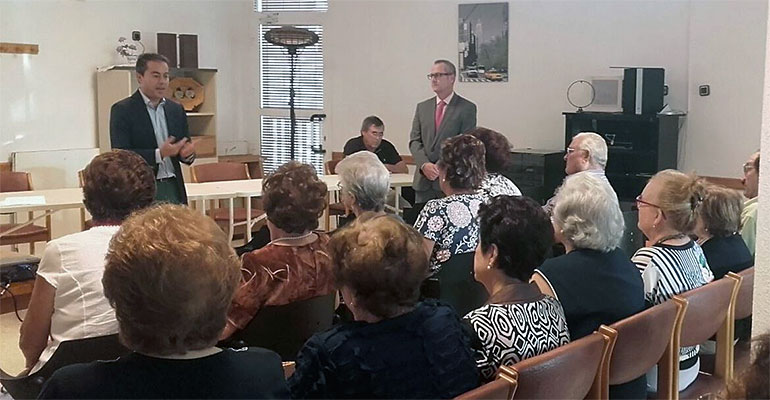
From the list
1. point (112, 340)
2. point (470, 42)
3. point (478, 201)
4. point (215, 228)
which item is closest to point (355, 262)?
point (215, 228)

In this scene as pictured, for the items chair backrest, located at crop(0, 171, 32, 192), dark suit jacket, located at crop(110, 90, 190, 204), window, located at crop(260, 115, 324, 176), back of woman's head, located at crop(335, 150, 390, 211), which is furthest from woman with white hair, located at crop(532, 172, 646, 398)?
window, located at crop(260, 115, 324, 176)

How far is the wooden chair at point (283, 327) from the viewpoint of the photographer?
2.49 metres

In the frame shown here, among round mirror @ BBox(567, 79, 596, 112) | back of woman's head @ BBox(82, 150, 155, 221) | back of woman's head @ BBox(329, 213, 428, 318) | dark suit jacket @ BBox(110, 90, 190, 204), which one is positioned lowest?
back of woman's head @ BBox(329, 213, 428, 318)

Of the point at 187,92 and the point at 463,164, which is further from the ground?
the point at 187,92

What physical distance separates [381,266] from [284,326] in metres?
0.73

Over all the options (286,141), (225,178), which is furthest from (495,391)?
(286,141)

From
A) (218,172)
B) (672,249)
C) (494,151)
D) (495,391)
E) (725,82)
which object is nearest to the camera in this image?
(495,391)

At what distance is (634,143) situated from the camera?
20.9 ft

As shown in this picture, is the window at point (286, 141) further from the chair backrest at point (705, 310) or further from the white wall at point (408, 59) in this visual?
the chair backrest at point (705, 310)

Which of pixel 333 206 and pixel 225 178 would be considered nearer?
pixel 225 178

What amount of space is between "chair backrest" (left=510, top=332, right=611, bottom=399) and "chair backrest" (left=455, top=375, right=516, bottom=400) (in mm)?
35

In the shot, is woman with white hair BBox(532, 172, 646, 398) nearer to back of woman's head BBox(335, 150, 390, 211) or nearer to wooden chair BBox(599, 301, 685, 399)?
wooden chair BBox(599, 301, 685, 399)

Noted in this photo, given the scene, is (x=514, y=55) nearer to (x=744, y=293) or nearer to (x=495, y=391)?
(x=744, y=293)

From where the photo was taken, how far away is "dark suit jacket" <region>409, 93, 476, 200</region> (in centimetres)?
569
